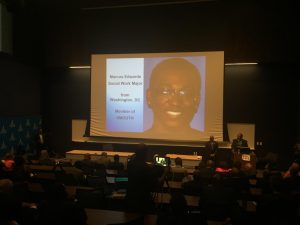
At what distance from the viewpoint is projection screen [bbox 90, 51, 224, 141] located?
10523 mm

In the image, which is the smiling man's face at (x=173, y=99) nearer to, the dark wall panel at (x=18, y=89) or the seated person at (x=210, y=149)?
the seated person at (x=210, y=149)

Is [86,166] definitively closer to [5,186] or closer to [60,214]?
[5,186]

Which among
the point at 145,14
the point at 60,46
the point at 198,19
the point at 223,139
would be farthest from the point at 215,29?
the point at 60,46

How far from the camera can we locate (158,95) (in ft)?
36.1

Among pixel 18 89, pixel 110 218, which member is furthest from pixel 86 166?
pixel 18 89

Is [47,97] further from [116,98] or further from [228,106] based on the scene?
[228,106]

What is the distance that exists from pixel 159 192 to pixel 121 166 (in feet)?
7.96

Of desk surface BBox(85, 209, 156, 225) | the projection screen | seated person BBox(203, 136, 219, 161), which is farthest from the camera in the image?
the projection screen

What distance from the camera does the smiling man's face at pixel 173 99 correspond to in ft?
35.2

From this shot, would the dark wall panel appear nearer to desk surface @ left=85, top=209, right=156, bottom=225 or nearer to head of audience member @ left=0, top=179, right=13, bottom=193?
head of audience member @ left=0, top=179, right=13, bottom=193

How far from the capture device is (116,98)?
11.3m

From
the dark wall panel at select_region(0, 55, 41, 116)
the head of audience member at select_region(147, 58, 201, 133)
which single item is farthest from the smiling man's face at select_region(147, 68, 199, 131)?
the dark wall panel at select_region(0, 55, 41, 116)

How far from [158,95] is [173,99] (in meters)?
0.52

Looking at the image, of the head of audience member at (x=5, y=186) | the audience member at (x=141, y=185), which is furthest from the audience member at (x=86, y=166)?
the audience member at (x=141, y=185)
